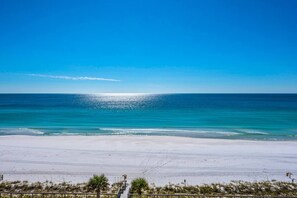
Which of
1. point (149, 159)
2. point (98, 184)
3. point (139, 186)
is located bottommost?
point (149, 159)

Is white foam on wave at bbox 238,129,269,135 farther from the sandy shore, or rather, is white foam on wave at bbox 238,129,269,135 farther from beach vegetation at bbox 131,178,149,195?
beach vegetation at bbox 131,178,149,195

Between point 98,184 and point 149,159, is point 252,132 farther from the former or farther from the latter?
point 98,184

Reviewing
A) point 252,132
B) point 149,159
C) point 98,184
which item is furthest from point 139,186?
point 252,132

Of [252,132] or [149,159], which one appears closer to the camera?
[149,159]

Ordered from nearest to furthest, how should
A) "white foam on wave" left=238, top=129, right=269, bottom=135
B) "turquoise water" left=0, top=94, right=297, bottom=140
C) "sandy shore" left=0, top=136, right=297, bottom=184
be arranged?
"sandy shore" left=0, top=136, right=297, bottom=184 < "white foam on wave" left=238, top=129, right=269, bottom=135 < "turquoise water" left=0, top=94, right=297, bottom=140

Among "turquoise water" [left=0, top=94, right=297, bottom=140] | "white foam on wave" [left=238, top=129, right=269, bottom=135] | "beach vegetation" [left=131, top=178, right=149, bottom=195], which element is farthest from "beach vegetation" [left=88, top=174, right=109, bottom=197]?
"white foam on wave" [left=238, top=129, right=269, bottom=135]

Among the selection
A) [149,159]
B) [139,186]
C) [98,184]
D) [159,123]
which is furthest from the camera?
[159,123]

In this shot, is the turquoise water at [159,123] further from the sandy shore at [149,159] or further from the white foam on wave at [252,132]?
the sandy shore at [149,159]

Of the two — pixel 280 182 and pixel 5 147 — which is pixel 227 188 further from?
pixel 5 147

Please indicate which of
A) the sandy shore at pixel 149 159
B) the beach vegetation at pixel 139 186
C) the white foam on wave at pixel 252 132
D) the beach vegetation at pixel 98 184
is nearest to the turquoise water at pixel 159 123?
the white foam on wave at pixel 252 132
